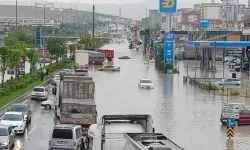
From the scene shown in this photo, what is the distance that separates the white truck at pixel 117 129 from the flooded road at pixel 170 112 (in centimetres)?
661

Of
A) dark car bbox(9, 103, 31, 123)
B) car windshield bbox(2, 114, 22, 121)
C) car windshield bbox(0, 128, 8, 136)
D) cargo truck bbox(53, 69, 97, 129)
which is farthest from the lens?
dark car bbox(9, 103, 31, 123)

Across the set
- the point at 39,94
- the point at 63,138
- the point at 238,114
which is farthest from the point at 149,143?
the point at 39,94

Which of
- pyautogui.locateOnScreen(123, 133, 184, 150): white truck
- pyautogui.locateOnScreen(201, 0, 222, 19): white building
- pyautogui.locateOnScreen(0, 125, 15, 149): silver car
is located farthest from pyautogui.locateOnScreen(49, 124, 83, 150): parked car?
pyautogui.locateOnScreen(201, 0, 222, 19): white building

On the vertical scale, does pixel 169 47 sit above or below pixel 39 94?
above

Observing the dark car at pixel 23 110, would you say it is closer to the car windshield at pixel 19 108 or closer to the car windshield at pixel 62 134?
the car windshield at pixel 19 108

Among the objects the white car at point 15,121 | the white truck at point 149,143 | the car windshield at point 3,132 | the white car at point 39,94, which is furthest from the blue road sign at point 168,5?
the white truck at point 149,143

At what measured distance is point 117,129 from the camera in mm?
13109

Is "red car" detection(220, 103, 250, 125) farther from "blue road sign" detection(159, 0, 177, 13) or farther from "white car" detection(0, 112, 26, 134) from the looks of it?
"blue road sign" detection(159, 0, 177, 13)

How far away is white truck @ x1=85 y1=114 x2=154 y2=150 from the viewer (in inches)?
498

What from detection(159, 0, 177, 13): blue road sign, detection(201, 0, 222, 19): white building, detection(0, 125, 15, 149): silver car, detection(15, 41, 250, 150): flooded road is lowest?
detection(15, 41, 250, 150): flooded road

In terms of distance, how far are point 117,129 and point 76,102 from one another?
11129mm

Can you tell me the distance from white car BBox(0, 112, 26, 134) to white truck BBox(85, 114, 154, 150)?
846 centimetres

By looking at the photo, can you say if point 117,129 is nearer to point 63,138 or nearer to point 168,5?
point 63,138

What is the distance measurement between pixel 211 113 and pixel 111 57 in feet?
172
